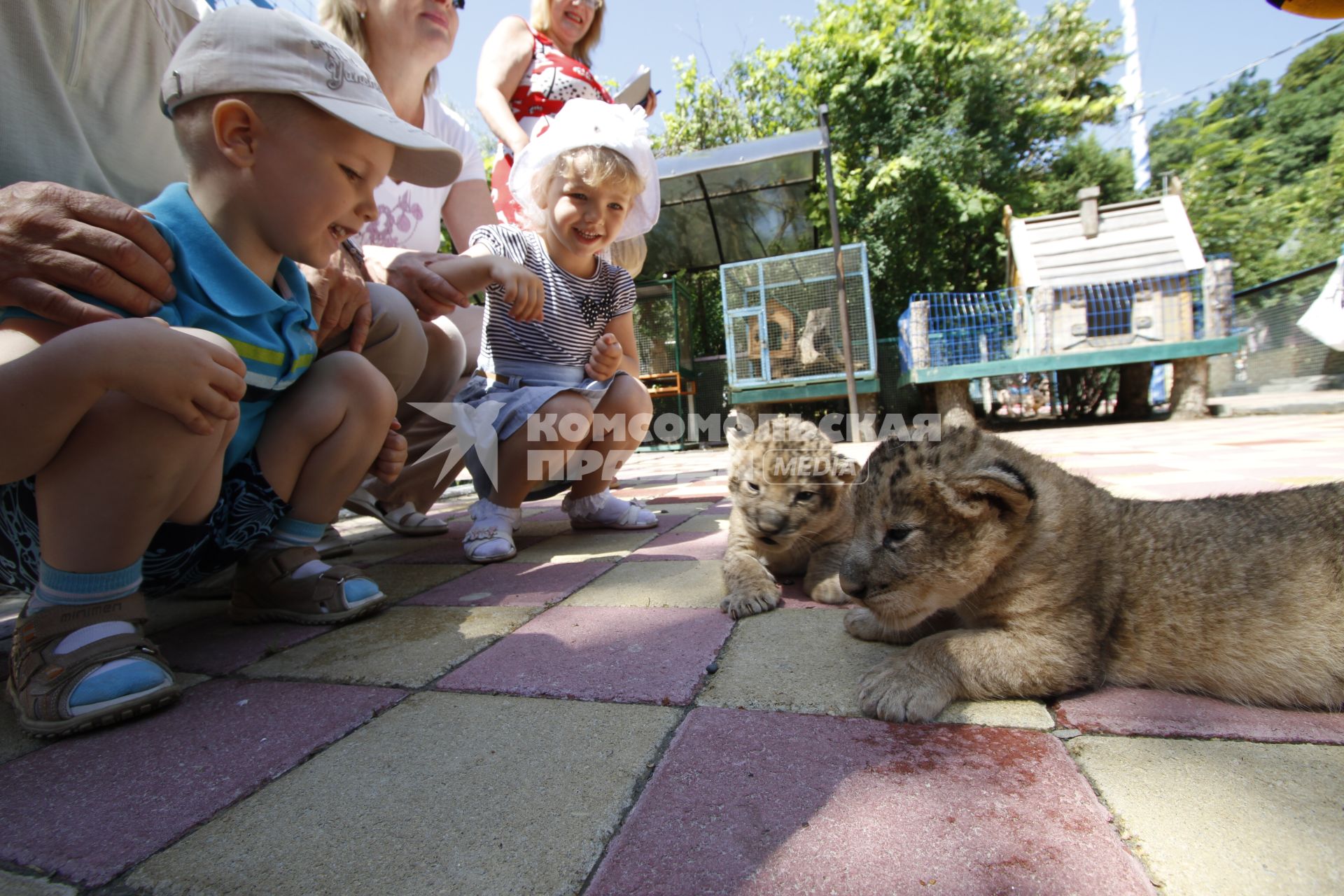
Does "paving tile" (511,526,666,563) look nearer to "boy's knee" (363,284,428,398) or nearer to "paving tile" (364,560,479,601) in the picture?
"paving tile" (364,560,479,601)

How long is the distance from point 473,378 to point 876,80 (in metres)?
16.3

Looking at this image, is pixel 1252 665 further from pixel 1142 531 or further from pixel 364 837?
pixel 364 837

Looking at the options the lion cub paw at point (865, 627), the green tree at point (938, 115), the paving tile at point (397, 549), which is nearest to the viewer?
the lion cub paw at point (865, 627)

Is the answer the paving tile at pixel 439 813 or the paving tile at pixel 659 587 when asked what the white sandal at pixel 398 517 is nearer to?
the paving tile at pixel 659 587

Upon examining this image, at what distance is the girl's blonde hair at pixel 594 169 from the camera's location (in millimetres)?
3463

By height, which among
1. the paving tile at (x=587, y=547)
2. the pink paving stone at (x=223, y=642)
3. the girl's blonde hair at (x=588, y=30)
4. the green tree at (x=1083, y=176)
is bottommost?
the paving tile at (x=587, y=547)

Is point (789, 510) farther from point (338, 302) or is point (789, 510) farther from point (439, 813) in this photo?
point (338, 302)

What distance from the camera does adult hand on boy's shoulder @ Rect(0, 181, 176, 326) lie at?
149cm

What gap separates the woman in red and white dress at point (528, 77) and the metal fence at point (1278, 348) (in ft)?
49.5

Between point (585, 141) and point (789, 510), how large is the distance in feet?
7.68

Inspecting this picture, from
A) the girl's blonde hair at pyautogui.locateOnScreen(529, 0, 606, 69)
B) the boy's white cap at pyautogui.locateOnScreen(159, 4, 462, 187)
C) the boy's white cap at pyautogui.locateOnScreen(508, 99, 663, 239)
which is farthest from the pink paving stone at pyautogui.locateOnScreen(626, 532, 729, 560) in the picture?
the girl's blonde hair at pyautogui.locateOnScreen(529, 0, 606, 69)

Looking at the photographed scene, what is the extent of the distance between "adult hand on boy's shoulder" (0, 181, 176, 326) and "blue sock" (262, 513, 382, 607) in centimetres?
91

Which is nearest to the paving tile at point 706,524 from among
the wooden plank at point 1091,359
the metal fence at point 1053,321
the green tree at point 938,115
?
the wooden plank at point 1091,359

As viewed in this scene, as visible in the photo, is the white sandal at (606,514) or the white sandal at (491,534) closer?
the white sandal at (491,534)
